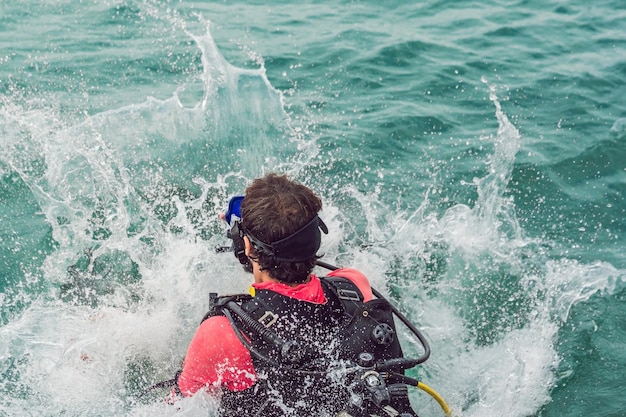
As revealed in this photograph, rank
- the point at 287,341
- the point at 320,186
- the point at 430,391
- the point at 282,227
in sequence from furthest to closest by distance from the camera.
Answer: the point at 320,186 < the point at 430,391 < the point at 282,227 < the point at 287,341

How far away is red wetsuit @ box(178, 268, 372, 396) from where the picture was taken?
10.1 ft

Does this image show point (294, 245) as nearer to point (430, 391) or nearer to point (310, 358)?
point (310, 358)

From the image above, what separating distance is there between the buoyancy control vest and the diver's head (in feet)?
0.54

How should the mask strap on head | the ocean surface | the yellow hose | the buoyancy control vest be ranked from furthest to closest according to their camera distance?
the ocean surface, the yellow hose, the mask strap on head, the buoyancy control vest

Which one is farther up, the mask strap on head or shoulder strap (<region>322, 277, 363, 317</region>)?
the mask strap on head

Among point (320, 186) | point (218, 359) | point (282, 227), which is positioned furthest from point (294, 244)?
point (320, 186)

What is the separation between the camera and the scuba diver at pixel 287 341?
3090 millimetres

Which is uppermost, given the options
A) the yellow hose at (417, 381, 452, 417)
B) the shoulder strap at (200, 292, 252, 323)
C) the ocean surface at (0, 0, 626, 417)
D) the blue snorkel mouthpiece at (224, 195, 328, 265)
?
the blue snorkel mouthpiece at (224, 195, 328, 265)

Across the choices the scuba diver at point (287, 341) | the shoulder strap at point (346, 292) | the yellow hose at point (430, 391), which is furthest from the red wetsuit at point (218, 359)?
the yellow hose at point (430, 391)

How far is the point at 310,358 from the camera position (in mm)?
3109

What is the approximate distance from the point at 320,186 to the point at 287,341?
4154 mm

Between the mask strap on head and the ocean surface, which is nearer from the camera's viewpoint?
the mask strap on head

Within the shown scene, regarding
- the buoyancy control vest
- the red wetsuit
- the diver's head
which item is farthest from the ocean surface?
the diver's head

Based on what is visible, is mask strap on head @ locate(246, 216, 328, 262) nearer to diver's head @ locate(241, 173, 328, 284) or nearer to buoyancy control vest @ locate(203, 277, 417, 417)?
diver's head @ locate(241, 173, 328, 284)
